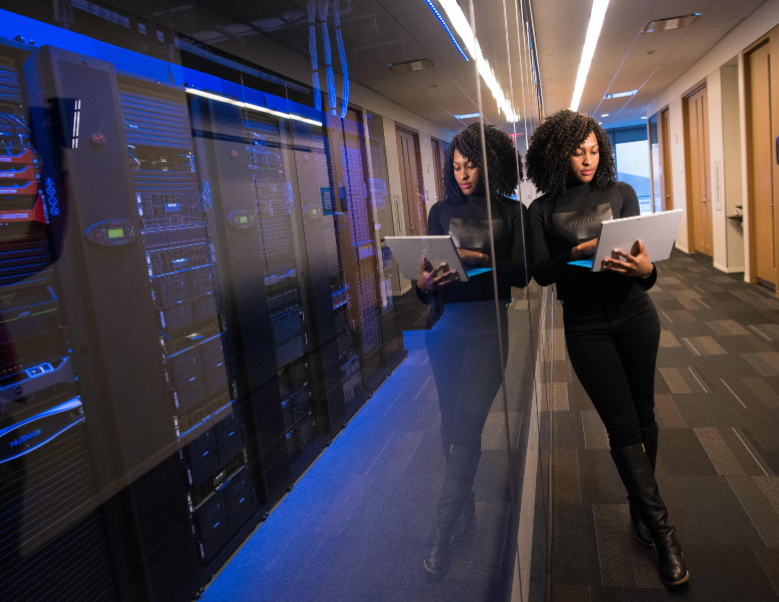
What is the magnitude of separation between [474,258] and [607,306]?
88cm

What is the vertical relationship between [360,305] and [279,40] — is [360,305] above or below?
below

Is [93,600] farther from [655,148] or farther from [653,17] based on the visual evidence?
[655,148]

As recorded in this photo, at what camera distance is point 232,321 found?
32 cm

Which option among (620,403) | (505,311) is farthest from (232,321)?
(620,403)

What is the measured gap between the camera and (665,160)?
916 centimetres

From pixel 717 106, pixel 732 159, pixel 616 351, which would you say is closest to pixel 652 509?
pixel 616 351

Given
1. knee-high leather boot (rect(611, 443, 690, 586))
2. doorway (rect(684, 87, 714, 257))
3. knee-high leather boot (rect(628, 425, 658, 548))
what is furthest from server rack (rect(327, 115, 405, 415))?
doorway (rect(684, 87, 714, 257))

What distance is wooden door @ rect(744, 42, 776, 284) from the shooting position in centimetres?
457

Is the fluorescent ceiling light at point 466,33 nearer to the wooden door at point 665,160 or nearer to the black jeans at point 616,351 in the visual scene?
the black jeans at point 616,351

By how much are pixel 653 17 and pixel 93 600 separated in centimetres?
583

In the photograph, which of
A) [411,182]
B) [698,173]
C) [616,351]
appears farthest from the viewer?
[698,173]

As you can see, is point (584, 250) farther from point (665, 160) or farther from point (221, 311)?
point (665, 160)

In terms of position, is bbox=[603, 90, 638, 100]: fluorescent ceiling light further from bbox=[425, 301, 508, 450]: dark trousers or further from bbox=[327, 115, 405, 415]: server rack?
bbox=[327, 115, 405, 415]: server rack

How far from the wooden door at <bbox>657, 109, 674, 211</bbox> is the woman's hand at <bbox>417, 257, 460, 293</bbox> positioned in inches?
383
